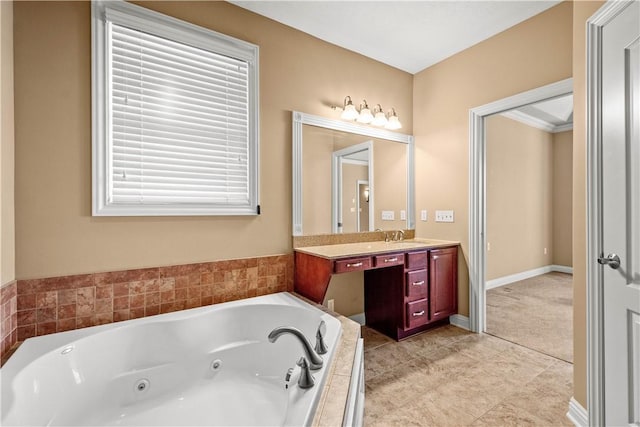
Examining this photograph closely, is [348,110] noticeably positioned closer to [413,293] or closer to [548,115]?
[413,293]

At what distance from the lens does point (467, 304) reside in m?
2.94

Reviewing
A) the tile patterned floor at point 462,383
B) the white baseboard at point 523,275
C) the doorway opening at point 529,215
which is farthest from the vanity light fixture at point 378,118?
the white baseboard at point 523,275

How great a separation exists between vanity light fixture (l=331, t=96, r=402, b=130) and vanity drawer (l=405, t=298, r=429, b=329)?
175cm

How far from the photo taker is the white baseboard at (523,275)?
4509mm

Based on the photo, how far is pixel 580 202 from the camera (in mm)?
1573

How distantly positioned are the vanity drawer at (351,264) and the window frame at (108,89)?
0.76m

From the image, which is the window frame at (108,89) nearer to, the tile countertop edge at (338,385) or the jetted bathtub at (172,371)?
the jetted bathtub at (172,371)

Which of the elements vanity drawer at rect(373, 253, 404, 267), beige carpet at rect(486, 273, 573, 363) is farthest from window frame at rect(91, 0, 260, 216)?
beige carpet at rect(486, 273, 573, 363)

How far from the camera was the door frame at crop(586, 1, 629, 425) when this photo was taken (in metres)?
1.45

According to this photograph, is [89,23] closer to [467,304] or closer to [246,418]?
[246,418]

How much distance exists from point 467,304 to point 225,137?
269 centimetres

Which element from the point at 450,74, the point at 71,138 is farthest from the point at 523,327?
the point at 71,138

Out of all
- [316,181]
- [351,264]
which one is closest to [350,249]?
[351,264]

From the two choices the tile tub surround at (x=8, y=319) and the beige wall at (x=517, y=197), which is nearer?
the tile tub surround at (x=8, y=319)
